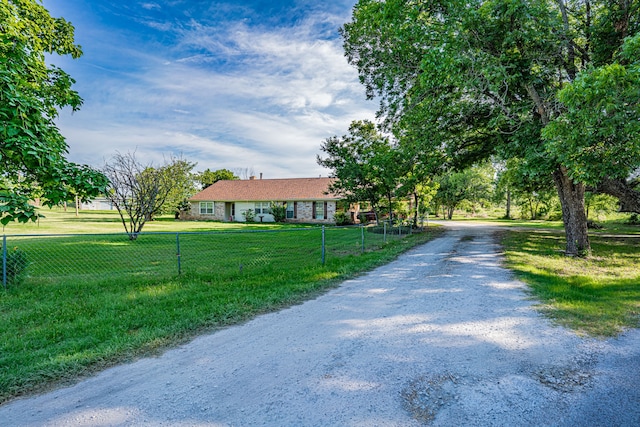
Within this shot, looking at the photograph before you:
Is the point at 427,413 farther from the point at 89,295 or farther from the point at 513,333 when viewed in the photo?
the point at 89,295

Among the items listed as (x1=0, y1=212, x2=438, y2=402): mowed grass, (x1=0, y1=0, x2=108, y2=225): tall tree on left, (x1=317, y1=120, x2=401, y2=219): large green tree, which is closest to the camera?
(x1=0, y1=0, x2=108, y2=225): tall tree on left

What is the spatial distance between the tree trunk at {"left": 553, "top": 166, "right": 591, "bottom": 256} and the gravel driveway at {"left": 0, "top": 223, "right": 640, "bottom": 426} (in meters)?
7.96

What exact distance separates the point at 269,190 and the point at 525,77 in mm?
25574

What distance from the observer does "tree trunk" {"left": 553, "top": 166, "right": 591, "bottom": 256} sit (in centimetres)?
1066

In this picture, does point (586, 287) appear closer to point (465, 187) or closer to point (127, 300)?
point (127, 300)

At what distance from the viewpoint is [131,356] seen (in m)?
3.50

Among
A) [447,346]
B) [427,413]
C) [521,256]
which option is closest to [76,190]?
[427,413]

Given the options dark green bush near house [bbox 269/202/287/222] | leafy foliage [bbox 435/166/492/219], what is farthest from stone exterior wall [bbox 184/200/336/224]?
leafy foliage [bbox 435/166/492/219]

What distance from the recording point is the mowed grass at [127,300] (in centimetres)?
343

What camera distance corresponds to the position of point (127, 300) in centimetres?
548

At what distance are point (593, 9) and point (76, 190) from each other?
15.2 metres

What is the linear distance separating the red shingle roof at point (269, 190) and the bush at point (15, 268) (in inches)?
881

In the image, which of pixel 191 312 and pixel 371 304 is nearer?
pixel 191 312

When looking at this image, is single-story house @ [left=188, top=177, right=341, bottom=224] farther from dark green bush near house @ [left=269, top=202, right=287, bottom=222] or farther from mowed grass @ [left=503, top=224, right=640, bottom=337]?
mowed grass @ [left=503, top=224, right=640, bottom=337]
